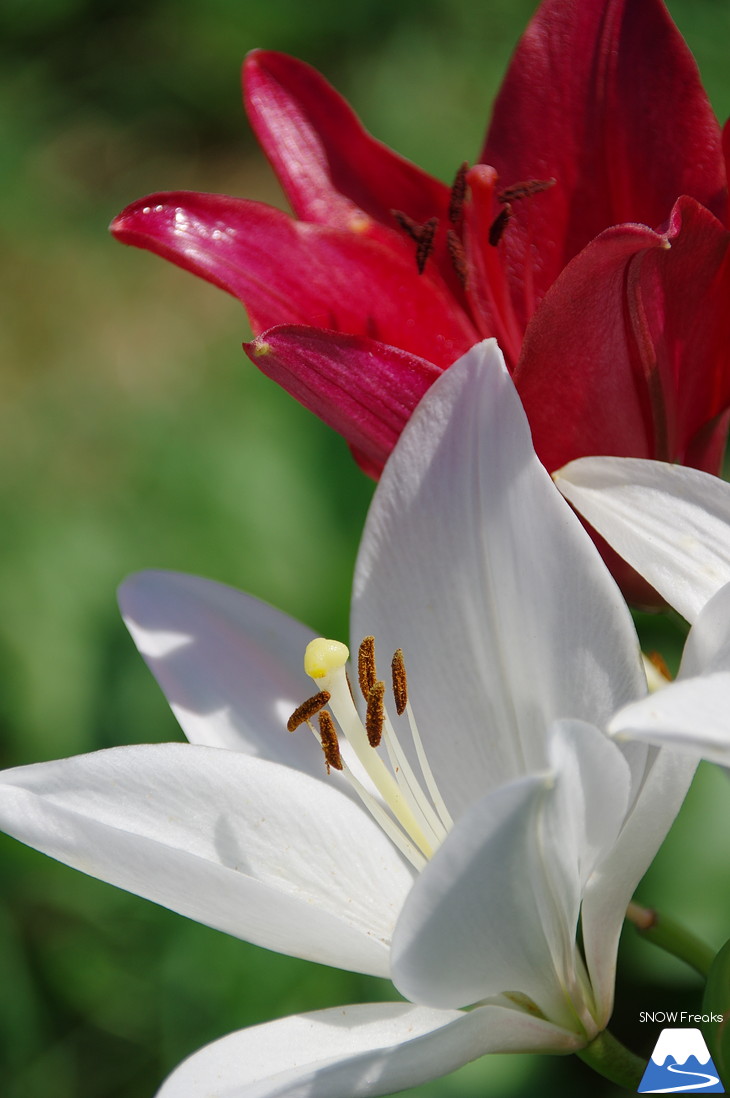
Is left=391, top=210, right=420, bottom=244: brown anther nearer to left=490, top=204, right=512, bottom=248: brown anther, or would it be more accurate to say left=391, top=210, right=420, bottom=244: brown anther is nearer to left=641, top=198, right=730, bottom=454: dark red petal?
left=490, top=204, right=512, bottom=248: brown anther

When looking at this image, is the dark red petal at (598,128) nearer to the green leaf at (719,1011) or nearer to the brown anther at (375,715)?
the brown anther at (375,715)

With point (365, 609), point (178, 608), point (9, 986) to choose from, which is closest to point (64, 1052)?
point (9, 986)

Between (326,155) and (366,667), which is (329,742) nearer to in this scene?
(366,667)

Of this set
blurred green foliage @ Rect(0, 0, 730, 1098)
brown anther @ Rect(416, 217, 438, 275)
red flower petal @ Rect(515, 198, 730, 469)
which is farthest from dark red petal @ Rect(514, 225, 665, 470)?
blurred green foliage @ Rect(0, 0, 730, 1098)

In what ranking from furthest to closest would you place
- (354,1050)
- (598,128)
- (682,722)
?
1. (598,128)
2. (354,1050)
3. (682,722)

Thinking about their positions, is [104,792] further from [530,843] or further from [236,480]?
A: [236,480]

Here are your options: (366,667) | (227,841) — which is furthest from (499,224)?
(227,841)

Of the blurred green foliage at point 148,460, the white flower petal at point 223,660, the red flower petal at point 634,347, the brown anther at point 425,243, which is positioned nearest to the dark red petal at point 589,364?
the red flower petal at point 634,347
